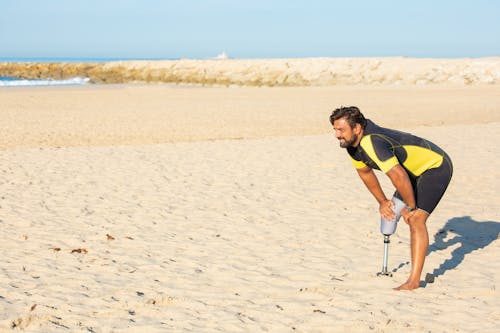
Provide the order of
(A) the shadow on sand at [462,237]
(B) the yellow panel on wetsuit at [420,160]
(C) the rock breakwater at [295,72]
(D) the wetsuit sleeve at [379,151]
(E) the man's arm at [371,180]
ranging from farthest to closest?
(C) the rock breakwater at [295,72] < (A) the shadow on sand at [462,237] < (E) the man's arm at [371,180] < (B) the yellow panel on wetsuit at [420,160] < (D) the wetsuit sleeve at [379,151]

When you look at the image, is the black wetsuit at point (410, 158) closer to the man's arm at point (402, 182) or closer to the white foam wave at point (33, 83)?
the man's arm at point (402, 182)

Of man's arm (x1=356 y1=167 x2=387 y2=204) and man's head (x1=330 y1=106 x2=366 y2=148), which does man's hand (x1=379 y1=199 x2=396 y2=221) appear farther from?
man's head (x1=330 y1=106 x2=366 y2=148)

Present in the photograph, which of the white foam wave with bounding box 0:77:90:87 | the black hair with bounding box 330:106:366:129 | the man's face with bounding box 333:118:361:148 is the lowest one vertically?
the white foam wave with bounding box 0:77:90:87

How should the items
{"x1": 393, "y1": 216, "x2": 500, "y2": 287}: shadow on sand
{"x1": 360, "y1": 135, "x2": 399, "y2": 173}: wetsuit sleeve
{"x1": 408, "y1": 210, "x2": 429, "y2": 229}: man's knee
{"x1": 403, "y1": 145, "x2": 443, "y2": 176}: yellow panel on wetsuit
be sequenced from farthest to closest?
{"x1": 393, "y1": 216, "x2": 500, "y2": 287}: shadow on sand < {"x1": 408, "y1": 210, "x2": 429, "y2": 229}: man's knee < {"x1": 403, "y1": 145, "x2": 443, "y2": 176}: yellow panel on wetsuit < {"x1": 360, "y1": 135, "x2": 399, "y2": 173}: wetsuit sleeve

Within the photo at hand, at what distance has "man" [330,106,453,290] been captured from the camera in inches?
187

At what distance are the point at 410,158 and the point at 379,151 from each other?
15.6 inches

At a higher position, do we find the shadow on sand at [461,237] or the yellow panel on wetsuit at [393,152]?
the yellow panel on wetsuit at [393,152]

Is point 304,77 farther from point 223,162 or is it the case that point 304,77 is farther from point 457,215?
point 457,215

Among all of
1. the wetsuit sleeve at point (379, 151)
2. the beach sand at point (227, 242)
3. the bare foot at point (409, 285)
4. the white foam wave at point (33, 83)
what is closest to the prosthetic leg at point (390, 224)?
the beach sand at point (227, 242)

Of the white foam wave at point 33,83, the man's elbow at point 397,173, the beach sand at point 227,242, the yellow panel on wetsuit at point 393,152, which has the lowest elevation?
the beach sand at point 227,242

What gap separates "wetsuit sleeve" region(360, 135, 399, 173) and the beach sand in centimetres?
114

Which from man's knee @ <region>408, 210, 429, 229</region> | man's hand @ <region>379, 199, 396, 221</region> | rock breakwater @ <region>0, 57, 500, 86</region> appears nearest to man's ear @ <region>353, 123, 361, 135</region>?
man's hand @ <region>379, 199, 396, 221</region>

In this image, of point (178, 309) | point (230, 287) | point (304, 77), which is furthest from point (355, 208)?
point (304, 77)

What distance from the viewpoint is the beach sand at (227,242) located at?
4.79 metres
